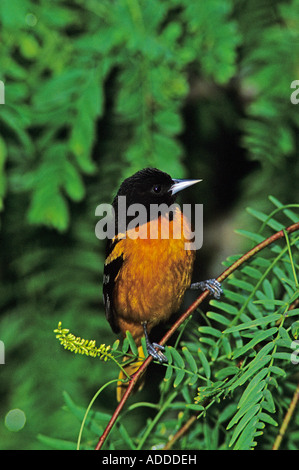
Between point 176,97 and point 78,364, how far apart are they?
0.95 meters

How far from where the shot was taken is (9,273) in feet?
6.88

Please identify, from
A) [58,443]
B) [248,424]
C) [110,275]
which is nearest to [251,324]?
[248,424]

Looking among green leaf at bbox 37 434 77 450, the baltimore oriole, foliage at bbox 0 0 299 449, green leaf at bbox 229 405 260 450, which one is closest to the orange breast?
the baltimore oriole

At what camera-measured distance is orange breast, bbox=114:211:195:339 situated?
1.41 meters

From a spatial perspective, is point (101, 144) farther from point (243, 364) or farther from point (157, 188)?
point (243, 364)

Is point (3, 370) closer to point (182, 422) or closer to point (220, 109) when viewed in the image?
point (182, 422)

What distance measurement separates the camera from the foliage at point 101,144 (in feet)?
5.19

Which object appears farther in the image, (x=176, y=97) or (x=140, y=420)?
(x=140, y=420)

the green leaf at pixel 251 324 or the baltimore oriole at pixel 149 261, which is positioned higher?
the baltimore oriole at pixel 149 261

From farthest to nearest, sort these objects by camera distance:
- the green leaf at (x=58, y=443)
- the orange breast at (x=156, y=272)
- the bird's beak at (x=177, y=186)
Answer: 1. the bird's beak at (x=177, y=186)
2. the orange breast at (x=156, y=272)
3. the green leaf at (x=58, y=443)

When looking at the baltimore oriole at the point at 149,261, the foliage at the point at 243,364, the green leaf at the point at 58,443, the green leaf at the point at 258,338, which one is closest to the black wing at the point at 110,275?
the baltimore oriole at the point at 149,261

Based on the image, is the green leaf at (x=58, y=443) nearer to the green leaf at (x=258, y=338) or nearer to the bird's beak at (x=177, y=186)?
the green leaf at (x=258, y=338)
